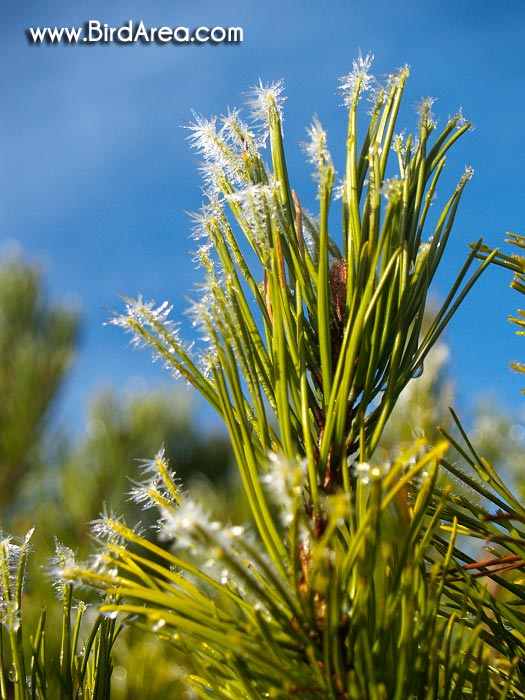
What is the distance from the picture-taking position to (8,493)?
2.79 meters

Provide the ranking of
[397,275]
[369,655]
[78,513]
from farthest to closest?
1. [78,513]
2. [397,275]
3. [369,655]

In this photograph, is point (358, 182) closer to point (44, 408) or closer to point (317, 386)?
point (317, 386)

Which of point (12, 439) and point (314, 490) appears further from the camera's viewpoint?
point (12, 439)

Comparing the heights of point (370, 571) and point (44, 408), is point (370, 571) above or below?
below

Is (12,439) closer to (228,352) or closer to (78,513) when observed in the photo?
(78,513)

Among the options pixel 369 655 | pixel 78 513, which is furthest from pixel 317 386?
pixel 78 513

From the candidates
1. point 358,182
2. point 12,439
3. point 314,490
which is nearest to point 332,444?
point 314,490

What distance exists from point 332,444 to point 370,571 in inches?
3.1

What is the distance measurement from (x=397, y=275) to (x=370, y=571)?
152mm

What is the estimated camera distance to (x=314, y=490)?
283 millimetres

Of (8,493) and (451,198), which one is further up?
(451,198)

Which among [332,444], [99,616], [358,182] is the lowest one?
[99,616]

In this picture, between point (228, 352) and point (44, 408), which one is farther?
point (44, 408)

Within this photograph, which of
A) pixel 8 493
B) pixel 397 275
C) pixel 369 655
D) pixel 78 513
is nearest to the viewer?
pixel 369 655
